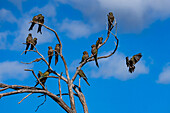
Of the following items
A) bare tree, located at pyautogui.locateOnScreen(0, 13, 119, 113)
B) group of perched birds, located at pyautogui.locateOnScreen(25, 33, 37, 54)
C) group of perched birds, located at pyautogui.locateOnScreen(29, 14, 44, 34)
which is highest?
group of perched birds, located at pyautogui.locateOnScreen(29, 14, 44, 34)

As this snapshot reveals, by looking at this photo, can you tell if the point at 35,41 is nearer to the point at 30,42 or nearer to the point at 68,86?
the point at 30,42

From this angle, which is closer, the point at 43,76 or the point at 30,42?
the point at 43,76

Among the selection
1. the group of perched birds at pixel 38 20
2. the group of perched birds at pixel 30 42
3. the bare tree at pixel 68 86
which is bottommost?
the bare tree at pixel 68 86

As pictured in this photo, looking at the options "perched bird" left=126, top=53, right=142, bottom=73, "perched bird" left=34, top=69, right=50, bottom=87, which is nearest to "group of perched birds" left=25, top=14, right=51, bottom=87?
"perched bird" left=34, top=69, right=50, bottom=87

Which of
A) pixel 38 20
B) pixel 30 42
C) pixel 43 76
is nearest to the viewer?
pixel 43 76

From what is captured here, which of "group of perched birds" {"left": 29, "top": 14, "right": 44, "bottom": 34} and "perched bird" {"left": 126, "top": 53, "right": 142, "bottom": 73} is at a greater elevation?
"group of perched birds" {"left": 29, "top": 14, "right": 44, "bottom": 34}

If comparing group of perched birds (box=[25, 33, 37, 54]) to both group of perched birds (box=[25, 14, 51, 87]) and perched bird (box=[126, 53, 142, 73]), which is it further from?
perched bird (box=[126, 53, 142, 73])

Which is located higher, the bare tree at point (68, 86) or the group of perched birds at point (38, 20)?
the group of perched birds at point (38, 20)

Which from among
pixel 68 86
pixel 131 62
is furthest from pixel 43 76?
pixel 131 62

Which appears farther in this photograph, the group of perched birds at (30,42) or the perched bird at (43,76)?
the group of perched birds at (30,42)

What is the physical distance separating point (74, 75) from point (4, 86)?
204 centimetres

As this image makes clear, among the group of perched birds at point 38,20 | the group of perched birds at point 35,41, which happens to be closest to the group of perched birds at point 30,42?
the group of perched birds at point 35,41

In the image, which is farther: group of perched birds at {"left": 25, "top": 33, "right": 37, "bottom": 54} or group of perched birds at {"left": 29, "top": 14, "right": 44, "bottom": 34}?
group of perched birds at {"left": 25, "top": 33, "right": 37, "bottom": 54}

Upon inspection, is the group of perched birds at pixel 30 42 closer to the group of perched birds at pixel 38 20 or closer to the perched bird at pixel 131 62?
the group of perched birds at pixel 38 20
